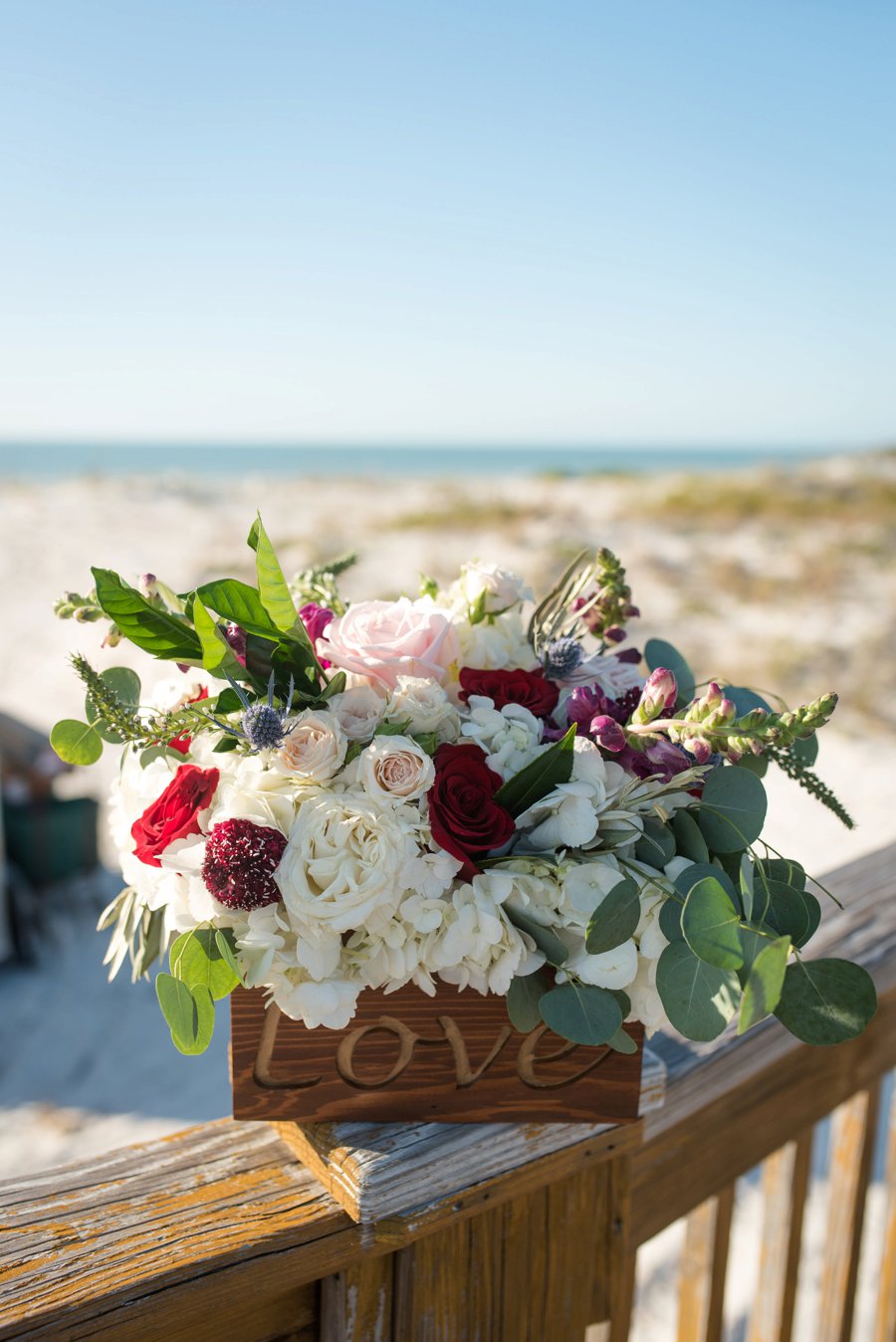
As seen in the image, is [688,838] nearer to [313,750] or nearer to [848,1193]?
[313,750]

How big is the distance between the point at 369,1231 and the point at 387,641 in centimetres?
44

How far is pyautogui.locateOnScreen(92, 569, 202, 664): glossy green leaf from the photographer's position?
0.61 metres

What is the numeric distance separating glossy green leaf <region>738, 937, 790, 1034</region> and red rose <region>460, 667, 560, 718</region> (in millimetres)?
257

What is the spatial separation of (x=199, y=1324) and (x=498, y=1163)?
24 cm

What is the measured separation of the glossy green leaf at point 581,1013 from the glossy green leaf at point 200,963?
0.21 m

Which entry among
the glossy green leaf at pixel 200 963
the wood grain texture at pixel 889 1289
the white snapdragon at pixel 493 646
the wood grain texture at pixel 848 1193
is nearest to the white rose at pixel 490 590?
the white snapdragon at pixel 493 646

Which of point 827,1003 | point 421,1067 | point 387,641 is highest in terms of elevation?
point 387,641

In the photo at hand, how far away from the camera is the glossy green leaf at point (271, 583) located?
2.01ft

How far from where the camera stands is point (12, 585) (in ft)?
39.9

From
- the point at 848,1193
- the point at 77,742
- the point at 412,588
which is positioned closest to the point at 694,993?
the point at 77,742

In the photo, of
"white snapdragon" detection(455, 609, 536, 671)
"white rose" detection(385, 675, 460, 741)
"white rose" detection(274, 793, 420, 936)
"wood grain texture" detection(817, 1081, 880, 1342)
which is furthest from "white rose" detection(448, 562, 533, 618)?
"wood grain texture" detection(817, 1081, 880, 1342)

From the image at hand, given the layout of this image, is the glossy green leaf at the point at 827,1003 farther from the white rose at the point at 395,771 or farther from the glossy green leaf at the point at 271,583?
the glossy green leaf at the point at 271,583

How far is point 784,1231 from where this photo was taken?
1136 mm

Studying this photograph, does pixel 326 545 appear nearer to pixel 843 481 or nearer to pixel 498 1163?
pixel 843 481
